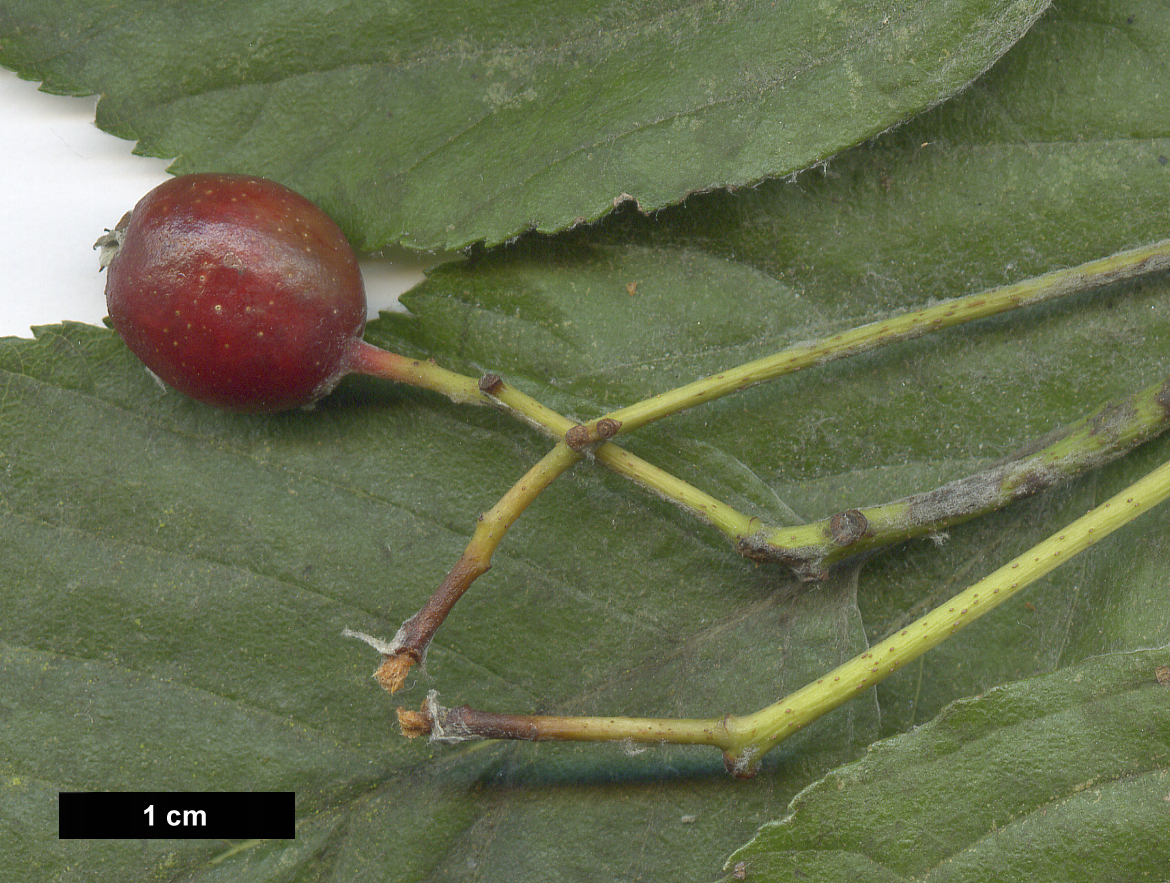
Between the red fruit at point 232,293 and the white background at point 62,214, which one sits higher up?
the white background at point 62,214

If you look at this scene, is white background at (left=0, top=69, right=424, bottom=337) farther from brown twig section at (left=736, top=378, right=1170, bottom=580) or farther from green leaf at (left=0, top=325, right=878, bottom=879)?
brown twig section at (left=736, top=378, right=1170, bottom=580)

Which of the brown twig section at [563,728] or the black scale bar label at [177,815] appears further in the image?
the black scale bar label at [177,815]

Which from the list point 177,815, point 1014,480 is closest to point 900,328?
point 1014,480

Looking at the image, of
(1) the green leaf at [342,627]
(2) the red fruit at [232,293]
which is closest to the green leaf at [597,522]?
(1) the green leaf at [342,627]

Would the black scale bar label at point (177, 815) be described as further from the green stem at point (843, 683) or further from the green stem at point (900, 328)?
the green stem at point (900, 328)

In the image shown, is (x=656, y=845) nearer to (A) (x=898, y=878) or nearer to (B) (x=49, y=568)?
(A) (x=898, y=878)

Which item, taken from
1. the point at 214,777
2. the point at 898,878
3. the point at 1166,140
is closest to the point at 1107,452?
the point at 1166,140

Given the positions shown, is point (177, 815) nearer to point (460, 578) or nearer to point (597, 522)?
point (460, 578)
